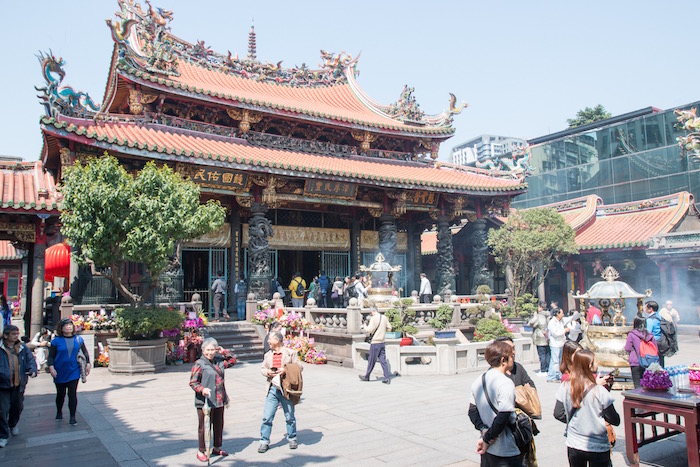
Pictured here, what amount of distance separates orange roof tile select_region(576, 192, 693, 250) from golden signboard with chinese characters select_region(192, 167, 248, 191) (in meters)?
14.9

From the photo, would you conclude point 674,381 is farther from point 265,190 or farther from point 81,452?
point 265,190

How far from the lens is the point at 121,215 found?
10414mm

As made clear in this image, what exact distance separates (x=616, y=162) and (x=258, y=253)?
22605mm

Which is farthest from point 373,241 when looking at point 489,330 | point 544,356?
point 544,356

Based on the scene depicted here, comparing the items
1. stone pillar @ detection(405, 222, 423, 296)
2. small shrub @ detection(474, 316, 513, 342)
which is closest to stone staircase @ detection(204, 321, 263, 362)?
small shrub @ detection(474, 316, 513, 342)

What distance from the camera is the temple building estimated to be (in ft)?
46.2

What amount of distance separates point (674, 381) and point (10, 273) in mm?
32081

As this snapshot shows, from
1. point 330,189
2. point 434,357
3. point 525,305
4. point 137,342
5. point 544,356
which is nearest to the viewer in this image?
point 544,356

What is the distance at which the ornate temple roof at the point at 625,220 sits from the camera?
21.0 m

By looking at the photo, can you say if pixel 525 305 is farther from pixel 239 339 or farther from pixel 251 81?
pixel 251 81

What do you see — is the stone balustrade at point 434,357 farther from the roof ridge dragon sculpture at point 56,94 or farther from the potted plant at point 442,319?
the roof ridge dragon sculpture at point 56,94

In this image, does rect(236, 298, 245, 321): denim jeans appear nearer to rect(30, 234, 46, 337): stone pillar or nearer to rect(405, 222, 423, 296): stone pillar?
rect(30, 234, 46, 337): stone pillar

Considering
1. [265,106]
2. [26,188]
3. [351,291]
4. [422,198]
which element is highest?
[265,106]

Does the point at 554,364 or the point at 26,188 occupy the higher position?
the point at 26,188
